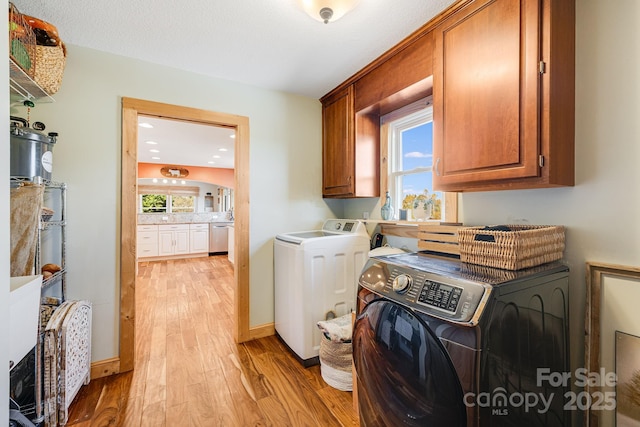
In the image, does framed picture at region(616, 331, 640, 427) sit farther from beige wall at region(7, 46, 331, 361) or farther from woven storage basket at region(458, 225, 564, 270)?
beige wall at region(7, 46, 331, 361)

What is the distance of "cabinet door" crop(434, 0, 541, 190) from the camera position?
1.12 meters

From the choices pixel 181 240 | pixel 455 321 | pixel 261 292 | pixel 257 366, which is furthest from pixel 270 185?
pixel 181 240

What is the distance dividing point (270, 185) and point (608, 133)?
218 cm

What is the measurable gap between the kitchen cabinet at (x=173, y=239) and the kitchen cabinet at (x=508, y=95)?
6.57m

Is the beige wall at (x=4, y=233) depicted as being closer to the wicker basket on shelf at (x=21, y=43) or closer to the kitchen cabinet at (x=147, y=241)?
A: the wicker basket on shelf at (x=21, y=43)

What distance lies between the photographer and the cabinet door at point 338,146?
2.35 m

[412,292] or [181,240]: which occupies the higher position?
[412,292]

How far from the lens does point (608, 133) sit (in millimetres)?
1121

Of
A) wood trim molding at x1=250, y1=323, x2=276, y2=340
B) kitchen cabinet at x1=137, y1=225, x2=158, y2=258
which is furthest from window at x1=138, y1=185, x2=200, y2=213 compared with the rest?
wood trim molding at x1=250, y1=323, x2=276, y2=340

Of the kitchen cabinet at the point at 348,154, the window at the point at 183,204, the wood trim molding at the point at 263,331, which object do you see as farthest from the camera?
the window at the point at 183,204

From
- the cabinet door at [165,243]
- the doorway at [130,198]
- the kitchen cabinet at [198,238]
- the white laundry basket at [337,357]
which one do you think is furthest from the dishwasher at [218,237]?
the white laundry basket at [337,357]

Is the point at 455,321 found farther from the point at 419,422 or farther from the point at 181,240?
the point at 181,240

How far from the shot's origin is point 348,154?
7.80ft

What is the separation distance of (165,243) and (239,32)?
235 inches
